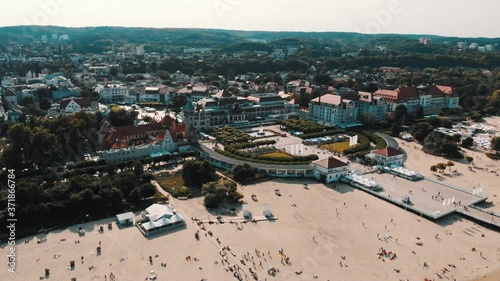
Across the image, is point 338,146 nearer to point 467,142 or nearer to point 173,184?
point 467,142

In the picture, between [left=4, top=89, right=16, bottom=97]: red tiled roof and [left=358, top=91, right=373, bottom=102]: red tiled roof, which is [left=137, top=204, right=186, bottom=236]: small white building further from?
[left=4, top=89, right=16, bottom=97]: red tiled roof

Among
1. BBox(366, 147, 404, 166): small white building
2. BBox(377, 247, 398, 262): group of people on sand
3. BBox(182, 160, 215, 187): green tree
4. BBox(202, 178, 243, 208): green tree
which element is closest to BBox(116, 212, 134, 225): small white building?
BBox(202, 178, 243, 208): green tree

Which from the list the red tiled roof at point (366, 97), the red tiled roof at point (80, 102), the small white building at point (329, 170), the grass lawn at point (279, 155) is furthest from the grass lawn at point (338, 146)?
the red tiled roof at point (80, 102)

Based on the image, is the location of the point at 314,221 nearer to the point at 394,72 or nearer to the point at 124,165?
the point at 124,165

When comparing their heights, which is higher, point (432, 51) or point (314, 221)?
point (432, 51)

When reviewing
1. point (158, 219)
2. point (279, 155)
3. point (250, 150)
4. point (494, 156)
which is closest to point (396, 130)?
point (494, 156)

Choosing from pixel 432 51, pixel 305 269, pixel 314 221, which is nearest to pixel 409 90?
pixel 314 221
